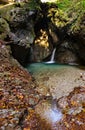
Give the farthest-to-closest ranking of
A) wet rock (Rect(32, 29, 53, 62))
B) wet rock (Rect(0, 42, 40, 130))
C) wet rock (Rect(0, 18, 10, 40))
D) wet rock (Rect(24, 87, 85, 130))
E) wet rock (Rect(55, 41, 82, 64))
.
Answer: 1. wet rock (Rect(32, 29, 53, 62))
2. wet rock (Rect(55, 41, 82, 64))
3. wet rock (Rect(0, 18, 10, 40))
4. wet rock (Rect(24, 87, 85, 130))
5. wet rock (Rect(0, 42, 40, 130))

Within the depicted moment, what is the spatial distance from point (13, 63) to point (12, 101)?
293 centimetres

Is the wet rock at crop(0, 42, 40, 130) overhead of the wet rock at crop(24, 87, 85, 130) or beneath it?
overhead

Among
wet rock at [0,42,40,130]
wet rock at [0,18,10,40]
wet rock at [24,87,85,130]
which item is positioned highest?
wet rock at [0,18,10,40]

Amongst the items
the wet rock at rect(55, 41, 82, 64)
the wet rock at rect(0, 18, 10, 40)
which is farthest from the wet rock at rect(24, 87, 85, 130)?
the wet rock at rect(55, 41, 82, 64)

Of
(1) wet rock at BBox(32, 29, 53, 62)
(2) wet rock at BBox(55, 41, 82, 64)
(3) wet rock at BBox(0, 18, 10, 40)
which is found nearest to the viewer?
(3) wet rock at BBox(0, 18, 10, 40)

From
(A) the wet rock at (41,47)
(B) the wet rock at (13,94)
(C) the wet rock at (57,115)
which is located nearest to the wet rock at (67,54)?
(A) the wet rock at (41,47)

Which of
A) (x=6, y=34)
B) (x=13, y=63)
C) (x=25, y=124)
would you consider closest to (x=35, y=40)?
(x=6, y=34)

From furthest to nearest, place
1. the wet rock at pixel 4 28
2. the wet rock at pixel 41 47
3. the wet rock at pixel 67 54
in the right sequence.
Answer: the wet rock at pixel 41 47
the wet rock at pixel 67 54
the wet rock at pixel 4 28

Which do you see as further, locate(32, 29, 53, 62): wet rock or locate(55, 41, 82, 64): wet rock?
locate(32, 29, 53, 62): wet rock

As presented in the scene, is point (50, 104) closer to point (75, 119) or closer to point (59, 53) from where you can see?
point (75, 119)

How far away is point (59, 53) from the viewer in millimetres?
13234

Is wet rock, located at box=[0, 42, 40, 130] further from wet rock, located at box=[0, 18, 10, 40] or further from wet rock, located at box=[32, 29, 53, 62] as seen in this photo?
wet rock, located at box=[32, 29, 53, 62]

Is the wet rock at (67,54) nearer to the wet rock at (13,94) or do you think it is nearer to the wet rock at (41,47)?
the wet rock at (41,47)

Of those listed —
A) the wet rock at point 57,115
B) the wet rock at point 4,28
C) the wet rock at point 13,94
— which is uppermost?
the wet rock at point 4,28
